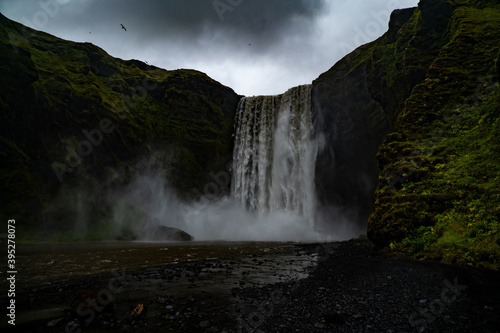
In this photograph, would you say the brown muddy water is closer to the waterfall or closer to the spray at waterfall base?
the spray at waterfall base

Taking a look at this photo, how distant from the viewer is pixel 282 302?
636 centimetres

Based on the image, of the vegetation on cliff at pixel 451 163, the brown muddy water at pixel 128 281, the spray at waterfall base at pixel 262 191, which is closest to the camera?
the brown muddy water at pixel 128 281

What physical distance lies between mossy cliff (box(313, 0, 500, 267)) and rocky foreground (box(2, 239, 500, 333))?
219 centimetres

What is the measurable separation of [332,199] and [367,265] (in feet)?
94.5

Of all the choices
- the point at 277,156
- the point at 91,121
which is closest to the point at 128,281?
the point at 91,121

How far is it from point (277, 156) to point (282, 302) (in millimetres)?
38074

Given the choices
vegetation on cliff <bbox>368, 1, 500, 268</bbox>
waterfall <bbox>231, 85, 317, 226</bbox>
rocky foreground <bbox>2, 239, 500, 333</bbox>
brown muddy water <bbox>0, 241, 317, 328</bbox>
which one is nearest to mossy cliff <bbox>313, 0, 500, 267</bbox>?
vegetation on cliff <bbox>368, 1, 500, 268</bbox>

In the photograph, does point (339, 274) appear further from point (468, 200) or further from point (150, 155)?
point (150, 155)

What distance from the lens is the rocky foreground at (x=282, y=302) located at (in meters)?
4.98

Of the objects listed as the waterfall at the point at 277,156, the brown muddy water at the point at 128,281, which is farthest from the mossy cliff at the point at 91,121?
the brown muddy water at the point at 128,281

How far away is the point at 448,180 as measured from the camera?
471 inches

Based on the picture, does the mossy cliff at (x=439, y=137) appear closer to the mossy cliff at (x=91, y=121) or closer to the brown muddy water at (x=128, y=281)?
the brown muddy water at (x=128, y=281)

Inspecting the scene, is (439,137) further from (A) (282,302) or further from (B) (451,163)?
(A) (282,302)

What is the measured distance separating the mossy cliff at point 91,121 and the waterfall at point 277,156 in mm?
4955
